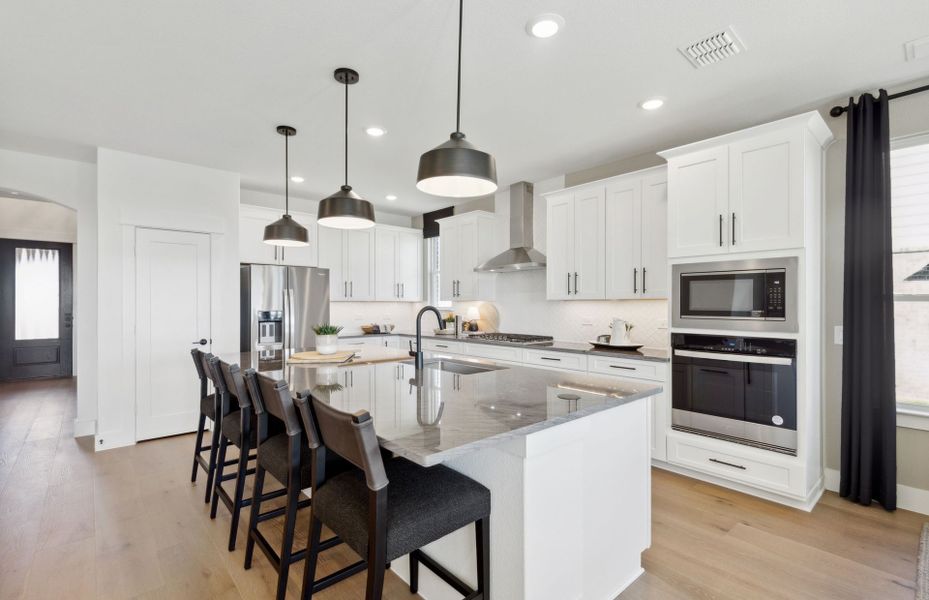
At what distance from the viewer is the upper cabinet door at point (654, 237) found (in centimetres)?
364

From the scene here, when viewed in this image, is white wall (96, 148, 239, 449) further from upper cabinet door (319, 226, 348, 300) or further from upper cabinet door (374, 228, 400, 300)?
upper cabinet door (374, 228, 400, 300)

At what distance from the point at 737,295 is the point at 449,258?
3.59m

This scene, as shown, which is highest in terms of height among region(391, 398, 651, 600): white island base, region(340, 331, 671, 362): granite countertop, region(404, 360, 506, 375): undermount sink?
region(404, 360, 506, 375): undermount sink

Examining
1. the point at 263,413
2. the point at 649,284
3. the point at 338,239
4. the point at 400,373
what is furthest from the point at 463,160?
the point at 338,239

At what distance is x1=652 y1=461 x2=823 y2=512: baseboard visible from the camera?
2.78 metres

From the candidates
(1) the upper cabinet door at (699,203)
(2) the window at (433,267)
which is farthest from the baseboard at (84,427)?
(1) the upper cabinet door at (699,203)

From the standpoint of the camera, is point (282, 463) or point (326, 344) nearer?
point (282, 463)

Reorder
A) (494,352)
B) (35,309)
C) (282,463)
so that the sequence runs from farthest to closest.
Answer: (35,309) → (494,352) → (282,463)

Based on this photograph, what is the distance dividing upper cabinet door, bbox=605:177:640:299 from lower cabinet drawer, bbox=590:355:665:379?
636mm

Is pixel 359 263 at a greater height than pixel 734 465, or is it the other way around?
pixel 359 263

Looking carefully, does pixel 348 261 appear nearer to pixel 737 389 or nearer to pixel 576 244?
pixel 576 244

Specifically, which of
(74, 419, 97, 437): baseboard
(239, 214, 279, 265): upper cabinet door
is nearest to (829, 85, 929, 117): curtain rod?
(239, 214, 279, 265): upper cabinet door

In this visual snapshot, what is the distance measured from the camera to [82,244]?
14.0 ft

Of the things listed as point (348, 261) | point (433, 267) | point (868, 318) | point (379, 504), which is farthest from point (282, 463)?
point (433, 267)
